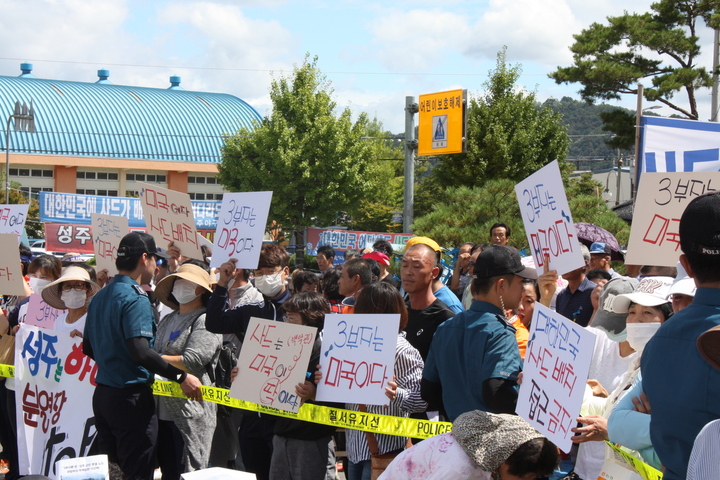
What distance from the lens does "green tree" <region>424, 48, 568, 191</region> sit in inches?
862

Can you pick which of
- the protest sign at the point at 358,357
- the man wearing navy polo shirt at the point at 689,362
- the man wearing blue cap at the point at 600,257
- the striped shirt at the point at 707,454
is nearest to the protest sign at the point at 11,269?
the protest sign at the point at 358,357

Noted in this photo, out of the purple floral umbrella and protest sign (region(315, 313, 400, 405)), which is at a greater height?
the purple floral umbrella

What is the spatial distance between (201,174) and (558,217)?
5489cm

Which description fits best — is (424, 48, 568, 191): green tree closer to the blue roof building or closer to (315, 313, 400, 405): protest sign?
(315, 313, 400, 405): protest sign

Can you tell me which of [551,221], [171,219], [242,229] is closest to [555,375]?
[551,221]

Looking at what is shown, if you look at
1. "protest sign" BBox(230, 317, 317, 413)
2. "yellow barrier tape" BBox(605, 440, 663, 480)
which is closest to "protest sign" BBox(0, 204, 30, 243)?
"protest sign" BBox(230, 317, 317, 413)

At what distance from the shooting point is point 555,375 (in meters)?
3.09

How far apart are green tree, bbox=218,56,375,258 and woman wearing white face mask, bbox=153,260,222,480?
29.3 meters

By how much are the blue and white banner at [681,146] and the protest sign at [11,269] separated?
5.42 meters

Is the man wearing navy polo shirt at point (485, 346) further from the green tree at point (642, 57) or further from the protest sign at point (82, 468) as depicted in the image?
the green tree at point (642, 57)

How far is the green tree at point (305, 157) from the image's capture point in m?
35.5

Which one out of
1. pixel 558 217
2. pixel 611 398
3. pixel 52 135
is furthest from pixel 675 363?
pixel 52 135

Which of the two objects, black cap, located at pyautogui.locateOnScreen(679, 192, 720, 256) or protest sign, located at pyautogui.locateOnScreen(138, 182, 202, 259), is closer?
black cap, located at pyautogui.locateOnScreen(679, 192, 720, 256)

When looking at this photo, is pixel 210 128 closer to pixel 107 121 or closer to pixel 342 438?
pixel 107 121
